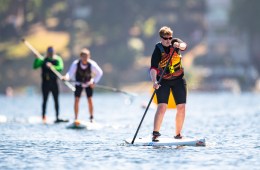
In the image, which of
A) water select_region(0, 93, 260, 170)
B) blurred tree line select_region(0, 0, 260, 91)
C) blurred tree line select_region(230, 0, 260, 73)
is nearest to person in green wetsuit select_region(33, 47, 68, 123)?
water select_region(0, 93, 260, 170)

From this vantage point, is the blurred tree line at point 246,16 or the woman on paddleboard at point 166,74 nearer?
the woman on paddleboard at point 166,74

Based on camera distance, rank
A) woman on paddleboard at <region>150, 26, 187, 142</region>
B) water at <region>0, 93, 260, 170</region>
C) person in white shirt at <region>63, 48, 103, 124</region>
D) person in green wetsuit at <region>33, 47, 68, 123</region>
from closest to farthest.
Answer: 1. water at <region>0, 93, 260, 170</region>
2. woman on paddleboard at <region>150, 26, 187, 142</region>
3. person in white shirt at <region>63, 48, 103, 124</region>
4. person in green wetsuit at <region>33, 47, 68, 123</region>

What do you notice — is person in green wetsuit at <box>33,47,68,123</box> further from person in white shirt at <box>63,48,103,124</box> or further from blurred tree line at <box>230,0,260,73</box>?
blurred tree line at <box>230,0,260,73</box>

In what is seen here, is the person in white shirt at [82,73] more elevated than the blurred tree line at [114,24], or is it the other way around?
the blurred tree line at [114,24]

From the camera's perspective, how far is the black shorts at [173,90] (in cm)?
1920

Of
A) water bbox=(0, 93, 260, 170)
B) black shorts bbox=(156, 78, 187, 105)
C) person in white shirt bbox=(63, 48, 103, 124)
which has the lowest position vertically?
water bbox=(0, 93, 260, 170)

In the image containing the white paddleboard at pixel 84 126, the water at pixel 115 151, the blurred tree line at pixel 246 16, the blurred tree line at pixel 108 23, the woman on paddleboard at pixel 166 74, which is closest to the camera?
the water at pixel 115 151

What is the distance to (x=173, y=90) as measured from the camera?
63.5ft

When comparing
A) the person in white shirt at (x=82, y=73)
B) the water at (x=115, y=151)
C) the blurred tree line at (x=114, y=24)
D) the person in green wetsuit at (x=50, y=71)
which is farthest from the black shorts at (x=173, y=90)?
the blurred tree line at (x=114, y=24)

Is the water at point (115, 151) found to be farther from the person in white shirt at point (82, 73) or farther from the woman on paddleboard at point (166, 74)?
the person in white shirt at point (82, 73)

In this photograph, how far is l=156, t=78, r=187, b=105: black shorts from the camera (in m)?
19.2

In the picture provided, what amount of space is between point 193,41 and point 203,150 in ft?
321

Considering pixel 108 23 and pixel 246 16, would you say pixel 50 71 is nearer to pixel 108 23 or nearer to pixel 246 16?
pixel 246 16


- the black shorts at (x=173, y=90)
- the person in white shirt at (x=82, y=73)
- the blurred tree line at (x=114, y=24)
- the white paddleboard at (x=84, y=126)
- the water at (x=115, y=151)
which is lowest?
the water at (x=115, y=151)
